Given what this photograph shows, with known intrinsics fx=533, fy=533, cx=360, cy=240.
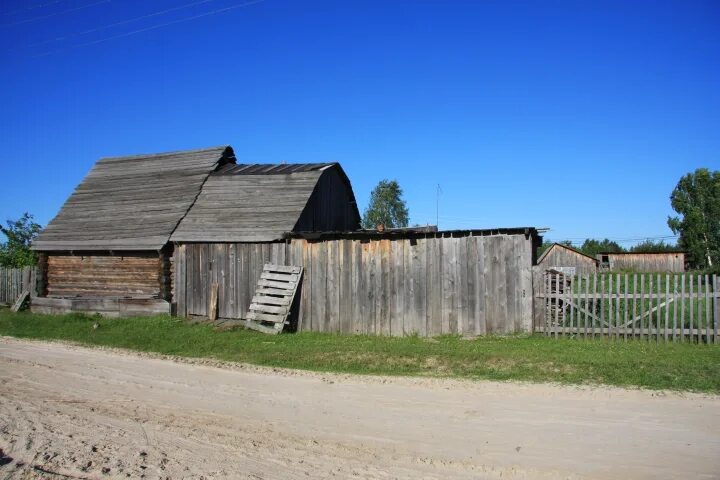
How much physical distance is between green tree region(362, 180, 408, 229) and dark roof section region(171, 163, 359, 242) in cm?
3312

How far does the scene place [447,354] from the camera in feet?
36.5

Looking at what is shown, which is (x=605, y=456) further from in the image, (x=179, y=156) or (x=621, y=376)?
(x=179, y=156)

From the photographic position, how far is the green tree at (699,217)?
2359 inches

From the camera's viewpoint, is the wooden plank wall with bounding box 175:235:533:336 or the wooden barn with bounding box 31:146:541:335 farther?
the wooden barn with bounding box 31:146:541:335

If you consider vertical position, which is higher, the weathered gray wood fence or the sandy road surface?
the weathered gray wood fence

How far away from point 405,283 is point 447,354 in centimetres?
395

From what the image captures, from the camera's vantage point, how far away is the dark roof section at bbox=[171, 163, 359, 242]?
18.1 meters

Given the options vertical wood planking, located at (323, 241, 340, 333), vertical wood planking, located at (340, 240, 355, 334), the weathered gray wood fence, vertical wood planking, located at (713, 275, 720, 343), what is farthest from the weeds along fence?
the weathered gray wood fence

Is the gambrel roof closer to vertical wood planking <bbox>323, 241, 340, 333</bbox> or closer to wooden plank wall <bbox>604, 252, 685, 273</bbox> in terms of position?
vertical wood planking <bbox>323, 241, 340, 333</bbox>

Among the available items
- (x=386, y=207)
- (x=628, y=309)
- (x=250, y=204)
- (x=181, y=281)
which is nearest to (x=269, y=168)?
(x=250, y=204)

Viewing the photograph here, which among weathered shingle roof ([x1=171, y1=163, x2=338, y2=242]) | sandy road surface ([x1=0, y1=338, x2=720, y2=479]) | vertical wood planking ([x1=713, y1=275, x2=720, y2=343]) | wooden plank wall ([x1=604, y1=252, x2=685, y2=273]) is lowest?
sandy road surface ([x1=0, y1=338, x2=720, y2=479])

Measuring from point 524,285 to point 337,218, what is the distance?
1179 cm

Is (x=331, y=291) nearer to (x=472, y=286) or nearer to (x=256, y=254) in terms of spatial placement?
(x=256, y=254)

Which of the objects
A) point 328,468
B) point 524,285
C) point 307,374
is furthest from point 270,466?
point 524,285
